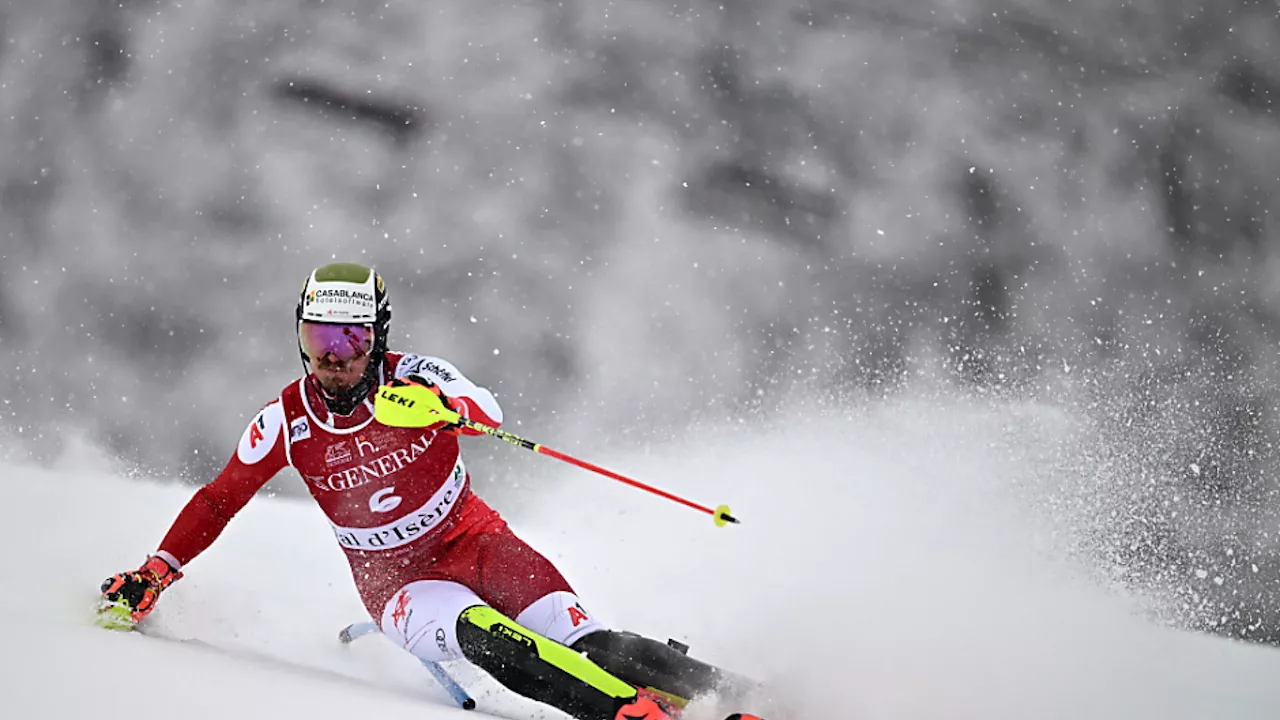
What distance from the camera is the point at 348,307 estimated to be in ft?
8.27

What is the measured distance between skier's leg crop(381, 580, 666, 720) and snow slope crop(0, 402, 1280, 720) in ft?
0.52

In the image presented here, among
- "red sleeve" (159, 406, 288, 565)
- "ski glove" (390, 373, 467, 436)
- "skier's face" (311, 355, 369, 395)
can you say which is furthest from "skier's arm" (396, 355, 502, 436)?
"red sleeve" (159, 406, 288, 565)

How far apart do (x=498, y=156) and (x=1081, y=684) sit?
197 inches

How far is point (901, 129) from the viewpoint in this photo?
6.99m

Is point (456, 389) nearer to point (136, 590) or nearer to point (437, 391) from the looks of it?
point (437, 391)

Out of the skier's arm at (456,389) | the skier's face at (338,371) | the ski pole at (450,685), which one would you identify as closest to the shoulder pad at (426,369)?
the skier's arm at (456,389)

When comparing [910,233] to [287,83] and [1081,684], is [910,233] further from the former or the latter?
[287,83]

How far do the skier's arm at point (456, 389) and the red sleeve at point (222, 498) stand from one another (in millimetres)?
410

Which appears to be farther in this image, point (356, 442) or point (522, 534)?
point (522, 534)

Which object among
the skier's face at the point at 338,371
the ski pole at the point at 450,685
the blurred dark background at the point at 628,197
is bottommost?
the ski pole at the point at 450,685

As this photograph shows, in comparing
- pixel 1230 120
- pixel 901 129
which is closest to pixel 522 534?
pixel 901 129

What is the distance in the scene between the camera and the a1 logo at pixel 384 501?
271 cm

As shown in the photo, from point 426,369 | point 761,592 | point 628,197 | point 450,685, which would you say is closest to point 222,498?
point 426,369

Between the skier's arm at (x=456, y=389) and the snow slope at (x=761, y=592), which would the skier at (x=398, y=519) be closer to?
the skier's arm at (x=456, y=389)
